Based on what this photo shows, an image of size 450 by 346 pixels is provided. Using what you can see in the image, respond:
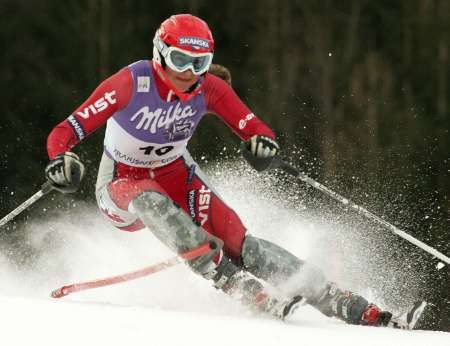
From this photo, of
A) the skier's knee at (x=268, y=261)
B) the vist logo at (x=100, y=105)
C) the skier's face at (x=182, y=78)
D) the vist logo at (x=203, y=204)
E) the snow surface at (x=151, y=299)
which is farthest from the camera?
the vist logo at (x=203, y=204)

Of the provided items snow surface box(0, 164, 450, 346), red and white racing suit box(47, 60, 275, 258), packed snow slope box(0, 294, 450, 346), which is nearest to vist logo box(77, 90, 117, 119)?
red and white racing suit box(47, 60, 275, 258)

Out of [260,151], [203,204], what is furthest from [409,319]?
[203,204]

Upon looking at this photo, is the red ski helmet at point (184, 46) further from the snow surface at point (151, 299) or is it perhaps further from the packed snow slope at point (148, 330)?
the packed snow slope at point (148, 330)

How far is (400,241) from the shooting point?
1105 cm

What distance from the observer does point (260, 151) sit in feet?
16.6

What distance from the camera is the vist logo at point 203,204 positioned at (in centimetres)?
516

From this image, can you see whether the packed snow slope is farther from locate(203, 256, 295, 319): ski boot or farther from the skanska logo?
the skanska logo

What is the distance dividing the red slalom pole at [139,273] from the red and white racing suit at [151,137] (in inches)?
12.8

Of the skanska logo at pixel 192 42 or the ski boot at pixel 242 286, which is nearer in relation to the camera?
the ski boot at pixel 242 286

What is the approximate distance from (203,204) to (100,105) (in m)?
0.76

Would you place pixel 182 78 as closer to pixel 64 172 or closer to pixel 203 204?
pixel 203 204

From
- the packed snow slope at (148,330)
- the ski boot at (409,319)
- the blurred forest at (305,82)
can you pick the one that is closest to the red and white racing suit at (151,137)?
the ski boot at (409,319)

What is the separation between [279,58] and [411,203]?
541 centimetres

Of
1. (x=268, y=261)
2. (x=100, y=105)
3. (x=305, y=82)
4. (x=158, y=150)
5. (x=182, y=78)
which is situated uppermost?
(x=182, y=78)
